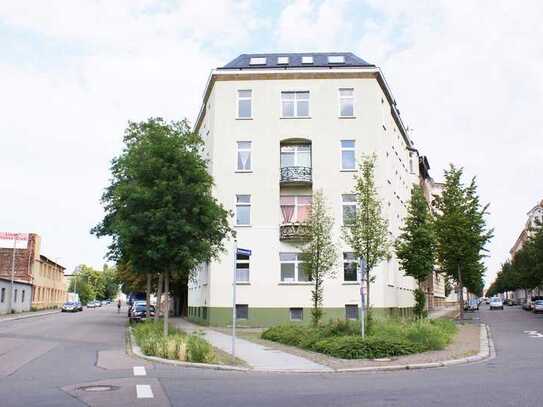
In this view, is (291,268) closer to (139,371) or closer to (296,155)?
(296,155)

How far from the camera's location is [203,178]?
888 inches

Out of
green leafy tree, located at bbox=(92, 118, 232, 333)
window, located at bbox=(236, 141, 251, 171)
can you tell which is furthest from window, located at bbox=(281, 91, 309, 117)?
green leafy tree, located at bbox=(92, 118, 232, 333)

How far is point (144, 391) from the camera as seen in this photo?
10.8 meters

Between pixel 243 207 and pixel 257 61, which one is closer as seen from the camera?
pixel 243 207

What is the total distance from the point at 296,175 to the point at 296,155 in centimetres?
147

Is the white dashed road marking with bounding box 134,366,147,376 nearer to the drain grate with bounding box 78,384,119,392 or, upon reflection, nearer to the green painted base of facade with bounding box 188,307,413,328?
the drain grate with bounding box 78,384,119,392

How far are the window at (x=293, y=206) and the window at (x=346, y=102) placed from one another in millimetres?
5445

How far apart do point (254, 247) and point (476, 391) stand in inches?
1032

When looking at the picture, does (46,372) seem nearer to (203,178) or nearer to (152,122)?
(203,178)

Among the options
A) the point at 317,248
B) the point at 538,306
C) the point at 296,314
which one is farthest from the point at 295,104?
the point at 538,306

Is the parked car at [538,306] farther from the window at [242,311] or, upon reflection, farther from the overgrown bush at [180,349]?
the overgrown bush at [180,349]

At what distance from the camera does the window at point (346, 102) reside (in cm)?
3764

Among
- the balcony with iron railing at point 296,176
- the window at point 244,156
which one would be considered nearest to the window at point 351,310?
the balcony with iron railing at point 296,176

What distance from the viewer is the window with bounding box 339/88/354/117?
37638 millimetres
